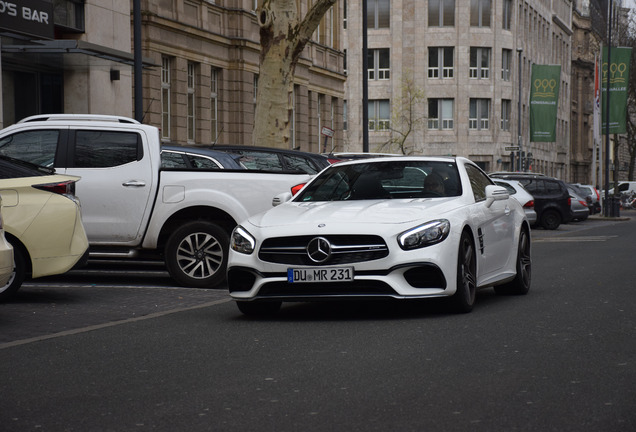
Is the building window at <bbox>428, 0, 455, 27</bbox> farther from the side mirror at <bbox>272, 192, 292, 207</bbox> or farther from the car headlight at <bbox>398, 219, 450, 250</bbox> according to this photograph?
the car headlight at <bbox>398, 219, 450, 250</bbox>

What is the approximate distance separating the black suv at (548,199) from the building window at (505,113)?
133 ft

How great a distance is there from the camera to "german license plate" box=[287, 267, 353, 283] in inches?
363

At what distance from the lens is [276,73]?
23969mm

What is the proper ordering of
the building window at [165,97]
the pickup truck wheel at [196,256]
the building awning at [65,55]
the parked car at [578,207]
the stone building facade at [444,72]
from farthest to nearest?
the stone building facade at [444,72]
the parked car at [578,207]
the building window at [165,97]
the building awning at [65,55]
the pickup truck wheel at [196,256]

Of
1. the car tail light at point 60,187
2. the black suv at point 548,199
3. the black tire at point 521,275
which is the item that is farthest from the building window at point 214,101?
the car tail light at point 60,187

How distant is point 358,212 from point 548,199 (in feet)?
93.1

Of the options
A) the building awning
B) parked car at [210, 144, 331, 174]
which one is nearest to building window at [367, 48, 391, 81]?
the building awning

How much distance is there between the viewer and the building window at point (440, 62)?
251 ft

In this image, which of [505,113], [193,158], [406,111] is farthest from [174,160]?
[505,113]

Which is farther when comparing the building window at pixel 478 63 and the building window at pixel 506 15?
the building window at pixel 506 15

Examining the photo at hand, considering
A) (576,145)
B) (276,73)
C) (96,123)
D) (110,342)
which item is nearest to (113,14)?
(276,73)

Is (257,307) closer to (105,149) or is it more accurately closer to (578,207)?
(105,149)

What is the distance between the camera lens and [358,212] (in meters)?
9.65

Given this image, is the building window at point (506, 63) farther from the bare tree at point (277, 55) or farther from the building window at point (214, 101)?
the bare tree at point (277, 55)
